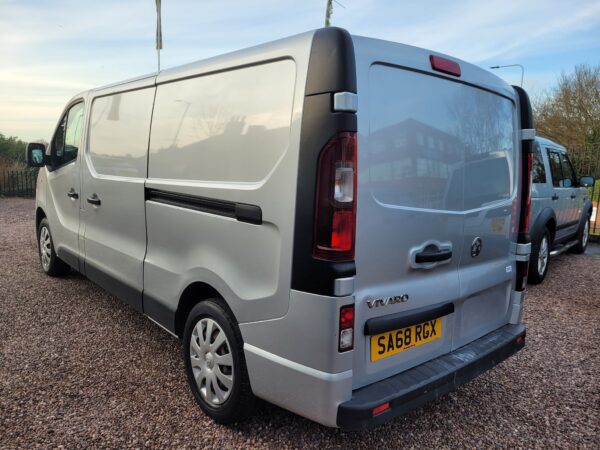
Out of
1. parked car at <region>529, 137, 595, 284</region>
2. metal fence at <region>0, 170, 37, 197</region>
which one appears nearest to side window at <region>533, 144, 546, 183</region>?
parked car at <region>529, 137, 595, 284</region>

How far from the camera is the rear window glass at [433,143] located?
214 cm

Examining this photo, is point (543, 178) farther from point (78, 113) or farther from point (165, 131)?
point (78, 113)

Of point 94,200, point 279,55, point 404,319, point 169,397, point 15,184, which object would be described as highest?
point 279,55

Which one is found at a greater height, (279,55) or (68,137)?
(279,55)

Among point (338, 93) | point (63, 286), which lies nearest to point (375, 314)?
point (338, 93)

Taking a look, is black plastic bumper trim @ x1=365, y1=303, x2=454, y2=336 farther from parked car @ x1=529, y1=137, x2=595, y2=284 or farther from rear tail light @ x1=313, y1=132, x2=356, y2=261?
parked car @ x1=529, y1=137, x2=595, y2=284

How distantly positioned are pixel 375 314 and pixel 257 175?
33.7 inches

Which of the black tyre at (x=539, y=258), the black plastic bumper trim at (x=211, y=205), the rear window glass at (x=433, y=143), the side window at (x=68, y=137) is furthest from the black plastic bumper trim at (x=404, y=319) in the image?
the black tyre at (x=539, y=258)

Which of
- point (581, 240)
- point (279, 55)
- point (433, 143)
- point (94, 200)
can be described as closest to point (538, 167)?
point (581, 240)

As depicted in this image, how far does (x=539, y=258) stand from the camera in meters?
5.96

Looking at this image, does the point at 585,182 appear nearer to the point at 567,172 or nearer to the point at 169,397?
the point at 567,172

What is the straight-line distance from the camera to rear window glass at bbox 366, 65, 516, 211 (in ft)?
7.02

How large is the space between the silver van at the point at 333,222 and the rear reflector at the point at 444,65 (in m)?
0.02

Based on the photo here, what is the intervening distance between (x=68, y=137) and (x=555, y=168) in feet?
20.3
